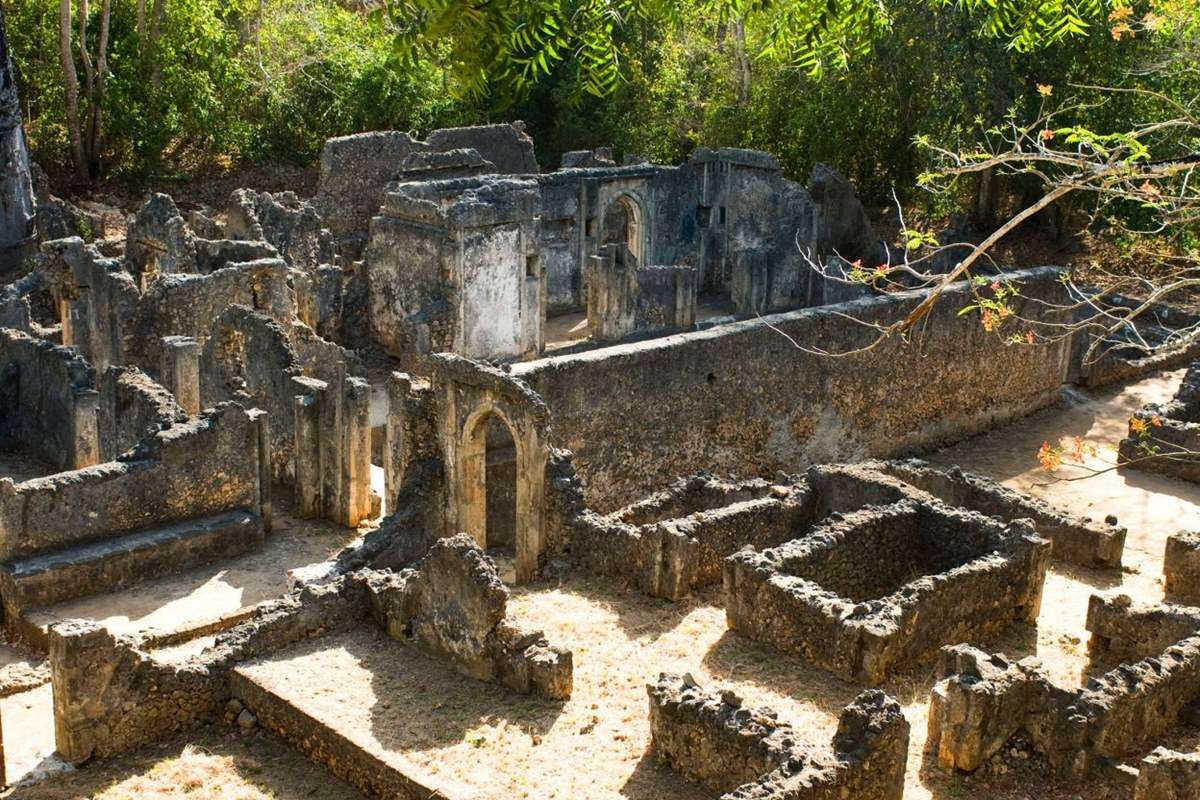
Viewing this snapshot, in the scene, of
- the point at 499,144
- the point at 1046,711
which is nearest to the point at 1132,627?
the point at 1046,711

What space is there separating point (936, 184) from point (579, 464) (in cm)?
1482

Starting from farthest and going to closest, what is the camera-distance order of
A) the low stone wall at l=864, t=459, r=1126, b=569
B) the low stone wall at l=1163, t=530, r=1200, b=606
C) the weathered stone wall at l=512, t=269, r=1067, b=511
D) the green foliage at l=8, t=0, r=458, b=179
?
the green foliage at l=8, t=0, r=458, b=179 → the weathered stone wall at l=512, t=269, r=1067, b=511 → the low stone wall at l=864, t=459, r=1126, b=569 → the low stone wall at l=1163, t=530, r=1200, b=606

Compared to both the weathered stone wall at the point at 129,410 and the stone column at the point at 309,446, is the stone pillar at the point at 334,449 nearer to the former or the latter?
the stone column at the point at 309,446

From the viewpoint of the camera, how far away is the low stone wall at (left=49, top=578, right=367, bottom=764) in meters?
11.7

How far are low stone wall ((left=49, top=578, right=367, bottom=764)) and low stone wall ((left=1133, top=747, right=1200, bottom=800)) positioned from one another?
6.91 meters

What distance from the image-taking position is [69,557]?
50.0 feet

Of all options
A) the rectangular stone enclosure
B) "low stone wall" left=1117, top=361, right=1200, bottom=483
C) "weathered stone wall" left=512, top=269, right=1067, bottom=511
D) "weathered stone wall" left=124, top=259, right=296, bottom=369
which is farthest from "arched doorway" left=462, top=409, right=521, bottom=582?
"low stone wall" left=1117, top=361, right=1200, bottom=483

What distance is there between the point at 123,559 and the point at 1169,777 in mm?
10016

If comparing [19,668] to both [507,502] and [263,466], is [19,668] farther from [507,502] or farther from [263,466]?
[507,502]

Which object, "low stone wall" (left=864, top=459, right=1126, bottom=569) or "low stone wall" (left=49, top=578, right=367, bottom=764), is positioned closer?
"low stone wall" (left=49, top=578, right=367, bottom=764)

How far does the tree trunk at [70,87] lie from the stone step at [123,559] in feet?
55.4

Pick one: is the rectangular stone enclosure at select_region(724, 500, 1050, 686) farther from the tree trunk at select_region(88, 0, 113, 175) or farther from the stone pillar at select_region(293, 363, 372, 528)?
the tree trunk at select_region(88, 0, 113, 175)

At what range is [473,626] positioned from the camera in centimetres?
1258

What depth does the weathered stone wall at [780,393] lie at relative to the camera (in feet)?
55.9
